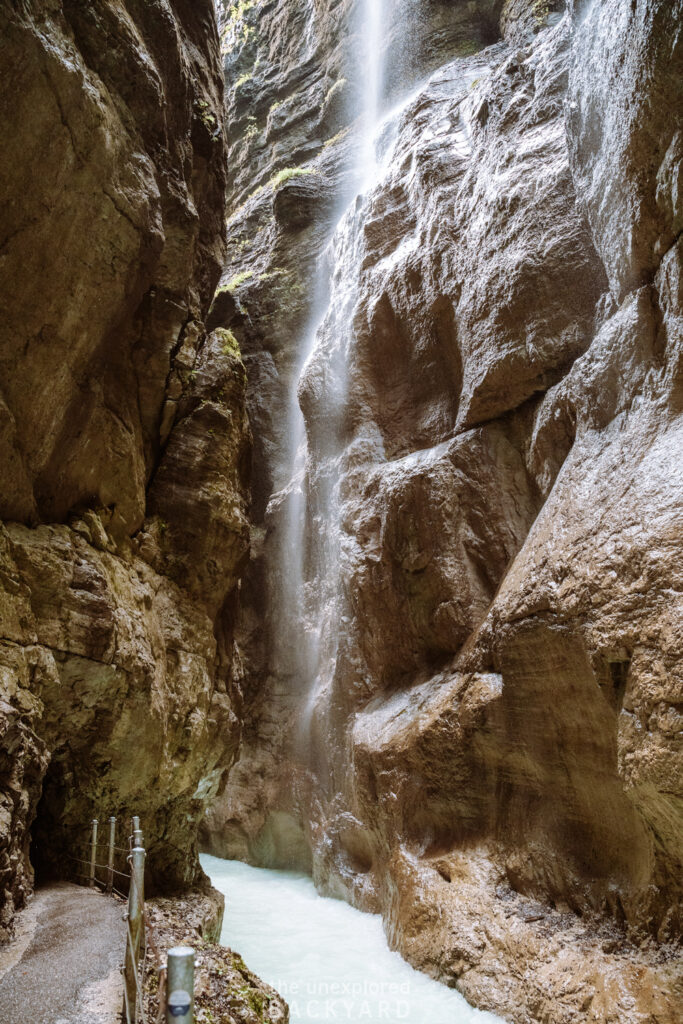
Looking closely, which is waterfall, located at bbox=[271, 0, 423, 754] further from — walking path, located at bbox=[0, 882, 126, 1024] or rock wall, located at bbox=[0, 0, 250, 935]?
walking path, located at bbox=[0, 882, 126, 1024]

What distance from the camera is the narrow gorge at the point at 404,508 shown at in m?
7.04

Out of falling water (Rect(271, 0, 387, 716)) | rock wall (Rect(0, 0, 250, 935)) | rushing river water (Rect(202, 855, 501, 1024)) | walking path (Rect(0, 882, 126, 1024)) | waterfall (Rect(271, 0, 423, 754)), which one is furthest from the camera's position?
falling water (Rect(271, 0, 387, 716))

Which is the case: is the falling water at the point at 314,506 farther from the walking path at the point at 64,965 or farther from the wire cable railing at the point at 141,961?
the walking path at the point at 64,965

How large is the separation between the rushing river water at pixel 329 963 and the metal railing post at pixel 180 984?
6.80 meters

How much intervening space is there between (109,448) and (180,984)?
26.6 ft

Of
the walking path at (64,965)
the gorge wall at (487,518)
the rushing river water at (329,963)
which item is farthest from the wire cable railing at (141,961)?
the gorge wall at (487,518)

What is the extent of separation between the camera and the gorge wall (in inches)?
277

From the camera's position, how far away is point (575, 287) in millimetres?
10328

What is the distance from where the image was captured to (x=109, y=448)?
9.38 m

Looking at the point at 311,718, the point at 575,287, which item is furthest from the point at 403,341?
the point at 311,718

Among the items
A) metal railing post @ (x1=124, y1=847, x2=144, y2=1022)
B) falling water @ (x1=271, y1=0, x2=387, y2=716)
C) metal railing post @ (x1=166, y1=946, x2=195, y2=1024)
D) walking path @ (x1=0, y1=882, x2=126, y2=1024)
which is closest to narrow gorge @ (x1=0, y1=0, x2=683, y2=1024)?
falling water @ (x1=271, y1=0, x2=387, y2=716)

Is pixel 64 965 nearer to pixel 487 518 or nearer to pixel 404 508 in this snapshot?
pixel 487 518

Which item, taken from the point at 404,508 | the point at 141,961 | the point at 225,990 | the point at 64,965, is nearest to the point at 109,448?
the point at 404,508

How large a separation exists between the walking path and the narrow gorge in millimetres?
344
